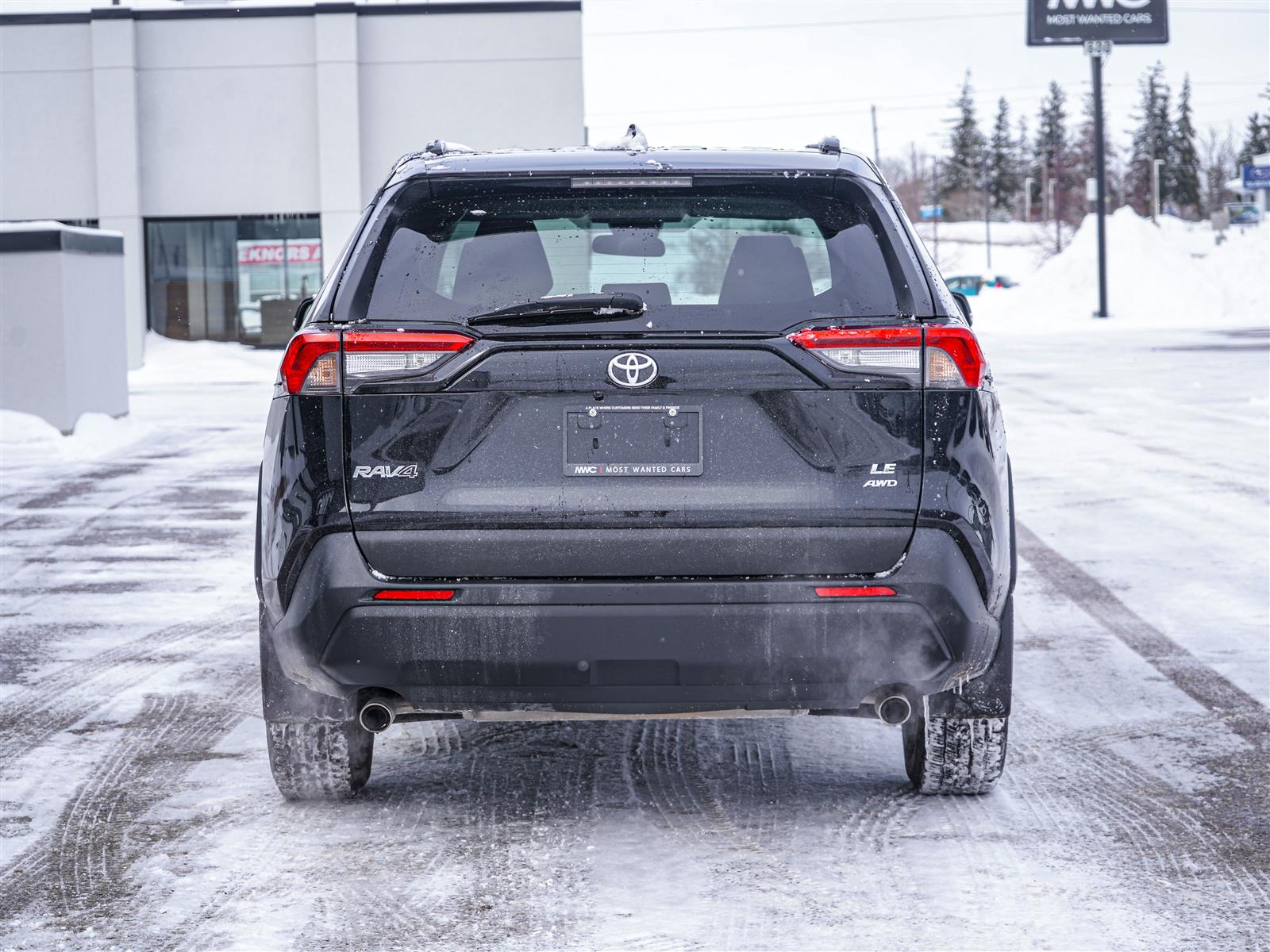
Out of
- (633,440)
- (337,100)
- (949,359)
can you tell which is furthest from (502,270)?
(337,100)

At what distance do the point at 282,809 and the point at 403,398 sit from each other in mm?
1406

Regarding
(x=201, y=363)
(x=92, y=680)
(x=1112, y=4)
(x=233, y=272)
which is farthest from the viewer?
(x=1112, y=4)

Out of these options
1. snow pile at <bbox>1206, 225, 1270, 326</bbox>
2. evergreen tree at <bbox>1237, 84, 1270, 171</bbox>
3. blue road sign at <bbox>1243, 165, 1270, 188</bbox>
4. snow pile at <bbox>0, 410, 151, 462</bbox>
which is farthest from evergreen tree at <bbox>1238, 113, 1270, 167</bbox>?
snow pile at <bbox>0, 410, 151, 462</bbox>

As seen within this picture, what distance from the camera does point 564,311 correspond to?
12.7 feet

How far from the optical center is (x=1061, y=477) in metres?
12.0

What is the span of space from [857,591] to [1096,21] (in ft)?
138

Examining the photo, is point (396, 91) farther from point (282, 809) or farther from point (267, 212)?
point (282, 809)

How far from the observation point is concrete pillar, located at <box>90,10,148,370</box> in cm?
3544

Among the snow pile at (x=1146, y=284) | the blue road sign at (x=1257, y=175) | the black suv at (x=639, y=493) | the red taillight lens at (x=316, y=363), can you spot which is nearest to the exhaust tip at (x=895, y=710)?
the black suv at (x=639, y=493)

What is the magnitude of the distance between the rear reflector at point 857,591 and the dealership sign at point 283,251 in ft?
110

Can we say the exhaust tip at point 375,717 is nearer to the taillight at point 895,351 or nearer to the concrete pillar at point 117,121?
the taillight at point 895,351

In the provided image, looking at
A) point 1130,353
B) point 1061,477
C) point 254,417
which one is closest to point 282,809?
point 1061,477

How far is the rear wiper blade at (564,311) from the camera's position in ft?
12.7

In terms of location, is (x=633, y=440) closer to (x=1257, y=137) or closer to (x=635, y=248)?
(x=635, y=248)
